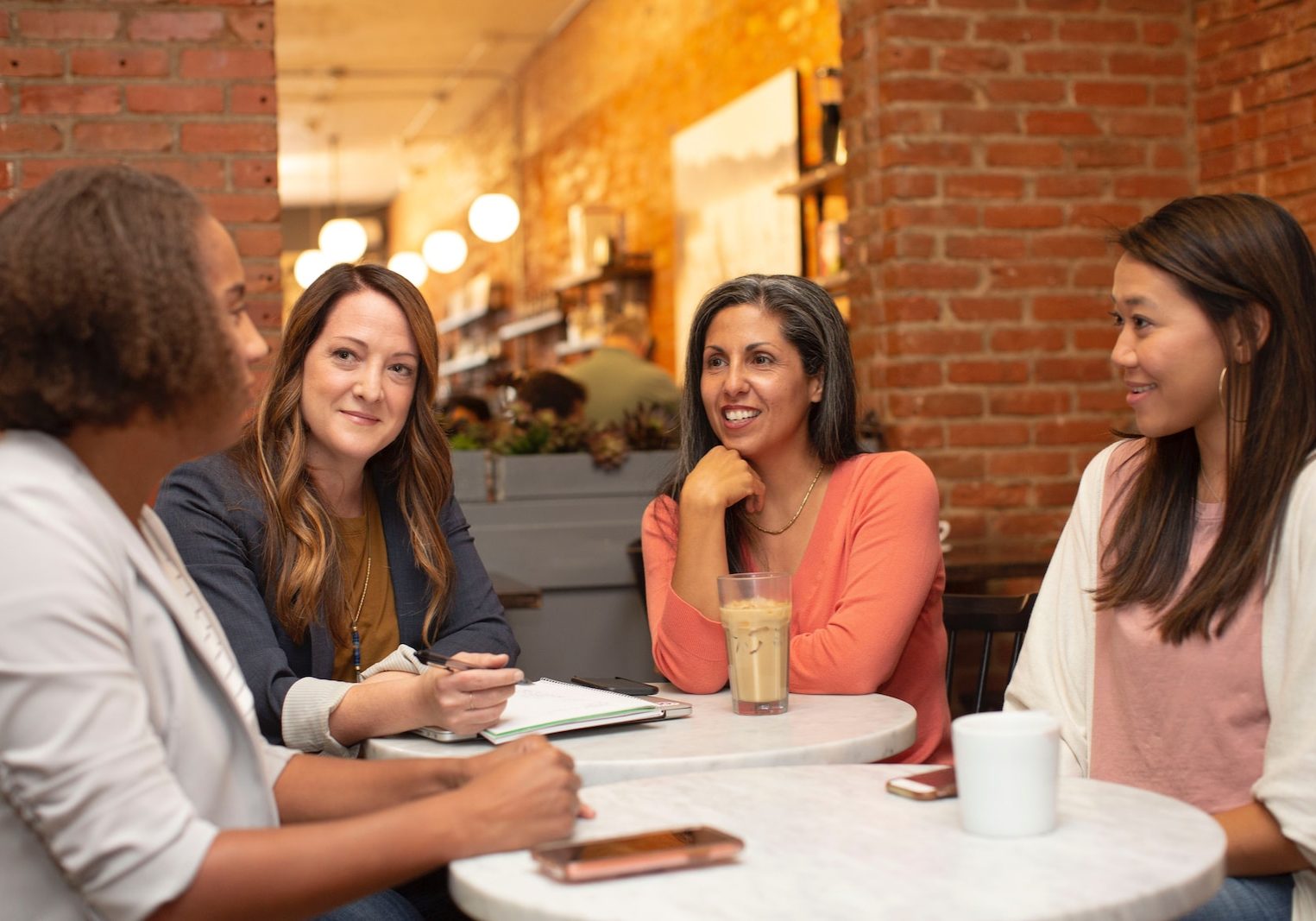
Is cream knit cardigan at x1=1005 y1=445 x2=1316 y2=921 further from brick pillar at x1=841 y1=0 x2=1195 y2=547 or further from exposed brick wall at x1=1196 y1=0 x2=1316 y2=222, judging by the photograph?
exposed brick wall at x1=1196 y1=0 x2=1316 y2=222

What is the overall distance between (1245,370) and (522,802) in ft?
3.37

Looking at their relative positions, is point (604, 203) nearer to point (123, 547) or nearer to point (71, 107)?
point (71, 107)

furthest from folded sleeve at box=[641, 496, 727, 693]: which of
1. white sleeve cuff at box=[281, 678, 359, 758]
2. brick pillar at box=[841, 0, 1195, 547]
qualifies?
brick pillar at box=[841, 0, 1195, 547]

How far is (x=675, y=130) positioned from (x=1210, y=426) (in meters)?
5.80

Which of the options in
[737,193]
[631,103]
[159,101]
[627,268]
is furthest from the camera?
[631,103]

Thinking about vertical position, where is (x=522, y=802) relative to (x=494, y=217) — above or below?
below

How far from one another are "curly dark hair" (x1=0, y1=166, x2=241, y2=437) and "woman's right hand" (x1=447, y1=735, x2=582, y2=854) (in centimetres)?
41

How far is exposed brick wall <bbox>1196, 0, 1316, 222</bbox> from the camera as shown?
3549 millimetres

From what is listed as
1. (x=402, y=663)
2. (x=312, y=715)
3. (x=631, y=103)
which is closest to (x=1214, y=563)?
(x=402, y=663)

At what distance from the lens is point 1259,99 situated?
3750 millimetres

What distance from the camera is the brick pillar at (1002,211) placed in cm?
380

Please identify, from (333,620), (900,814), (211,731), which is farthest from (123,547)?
(333,620)

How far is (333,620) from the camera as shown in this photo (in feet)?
6.70

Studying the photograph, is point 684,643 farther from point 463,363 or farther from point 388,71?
point 463,363
